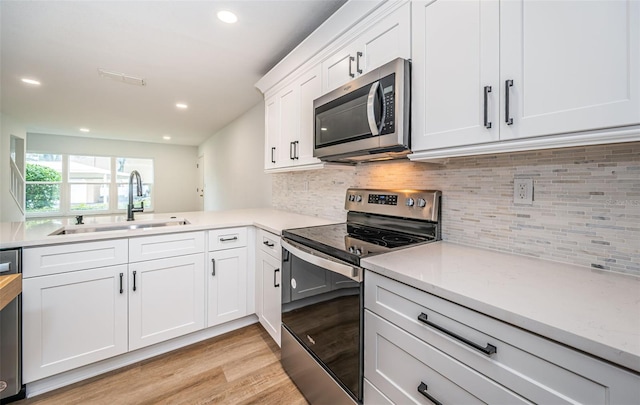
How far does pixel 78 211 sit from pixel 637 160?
9.05 meters

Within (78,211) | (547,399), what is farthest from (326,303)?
(78,211)

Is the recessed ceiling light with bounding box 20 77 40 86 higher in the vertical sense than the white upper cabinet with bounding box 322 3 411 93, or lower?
higher

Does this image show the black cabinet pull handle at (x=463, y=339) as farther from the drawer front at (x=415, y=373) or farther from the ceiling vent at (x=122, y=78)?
the ceiling vent at (x=122, y=78)

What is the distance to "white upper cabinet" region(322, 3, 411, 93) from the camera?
1263 mm

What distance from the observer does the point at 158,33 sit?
1.99 metres

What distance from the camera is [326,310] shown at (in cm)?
133

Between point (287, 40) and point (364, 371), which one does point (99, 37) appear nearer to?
point (287, 40)

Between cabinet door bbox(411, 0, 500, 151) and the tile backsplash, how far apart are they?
0.31 m

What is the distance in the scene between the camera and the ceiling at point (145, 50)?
5.72 ft

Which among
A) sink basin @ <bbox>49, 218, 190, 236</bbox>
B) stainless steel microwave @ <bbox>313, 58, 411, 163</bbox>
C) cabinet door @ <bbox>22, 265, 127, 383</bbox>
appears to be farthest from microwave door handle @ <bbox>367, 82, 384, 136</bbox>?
cabinet door @ <bbox>22, 265, 127, 383</bbox>

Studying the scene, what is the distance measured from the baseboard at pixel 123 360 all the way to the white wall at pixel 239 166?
1.64 meters

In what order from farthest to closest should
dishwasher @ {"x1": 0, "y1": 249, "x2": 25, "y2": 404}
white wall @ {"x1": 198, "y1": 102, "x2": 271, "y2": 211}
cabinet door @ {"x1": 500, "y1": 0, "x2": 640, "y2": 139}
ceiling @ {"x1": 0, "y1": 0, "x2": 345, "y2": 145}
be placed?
white wall @ {"x1": 198, "y1": 102, "x2": 271, "y2": 211}, ceiling @ {"x1": 0, "y1": 0, "x2": 345, "y2": 145}, dishwasher @ {"x1": 0, "y1": 249, "x2": 25, "y2": 404}, cabinet door @ {"x1": 500, "y1": 0, "x2": 640, "y2": 139}

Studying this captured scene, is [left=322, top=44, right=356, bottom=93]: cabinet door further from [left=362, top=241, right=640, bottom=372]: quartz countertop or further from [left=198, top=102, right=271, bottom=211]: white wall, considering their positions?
[left=198, top=102, right=271, bottom=211]: white wall

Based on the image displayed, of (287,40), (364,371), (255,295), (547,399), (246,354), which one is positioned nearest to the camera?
(547,399)
